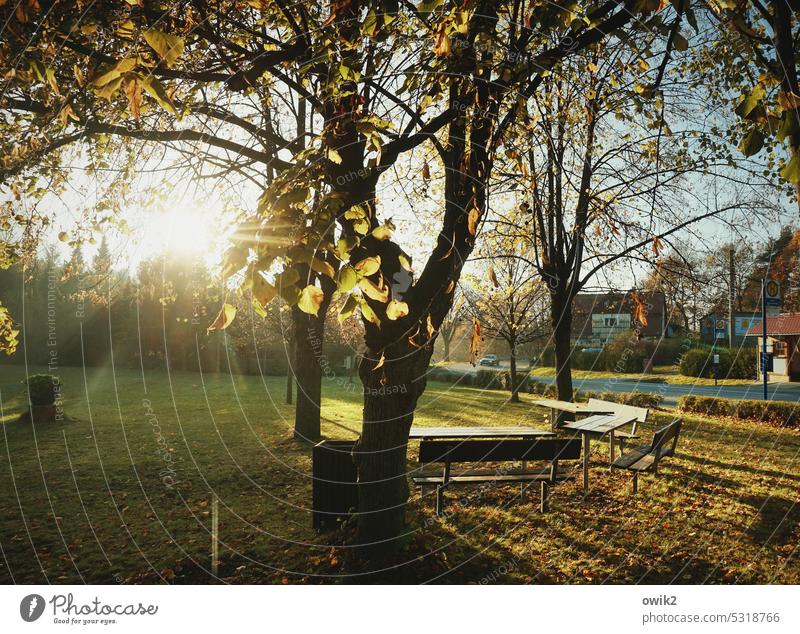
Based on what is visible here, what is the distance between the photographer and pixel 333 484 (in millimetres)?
5719

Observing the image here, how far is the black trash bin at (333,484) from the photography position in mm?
5664

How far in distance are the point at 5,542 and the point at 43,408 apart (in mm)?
9999

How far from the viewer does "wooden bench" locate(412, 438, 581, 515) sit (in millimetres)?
6008

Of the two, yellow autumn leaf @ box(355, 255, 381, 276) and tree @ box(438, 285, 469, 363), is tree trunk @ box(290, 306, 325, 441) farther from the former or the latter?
yellow autumn leaf @ box(355, 255, 381, 276)

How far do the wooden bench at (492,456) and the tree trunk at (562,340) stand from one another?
6.69 m

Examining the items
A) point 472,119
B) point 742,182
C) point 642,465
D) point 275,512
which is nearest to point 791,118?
point 472,119

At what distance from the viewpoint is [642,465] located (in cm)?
687

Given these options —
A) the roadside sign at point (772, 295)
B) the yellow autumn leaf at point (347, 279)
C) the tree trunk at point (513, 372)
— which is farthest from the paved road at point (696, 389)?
the yellow autumn leaf at point (347, 279)

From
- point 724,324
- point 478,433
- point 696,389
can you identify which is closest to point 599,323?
point 696,389

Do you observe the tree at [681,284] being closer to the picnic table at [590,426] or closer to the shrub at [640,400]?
the picnic table at [590,426]

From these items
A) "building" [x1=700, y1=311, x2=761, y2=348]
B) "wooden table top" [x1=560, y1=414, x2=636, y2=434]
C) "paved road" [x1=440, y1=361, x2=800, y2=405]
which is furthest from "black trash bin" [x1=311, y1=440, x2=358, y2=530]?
"paved road" [x1=440, y1=361, x2=800, y2=405]

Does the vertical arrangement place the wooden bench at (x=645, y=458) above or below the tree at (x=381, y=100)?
below

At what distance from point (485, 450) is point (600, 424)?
255 cm

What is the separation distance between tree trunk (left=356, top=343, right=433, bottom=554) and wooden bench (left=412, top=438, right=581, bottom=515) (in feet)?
3.35
